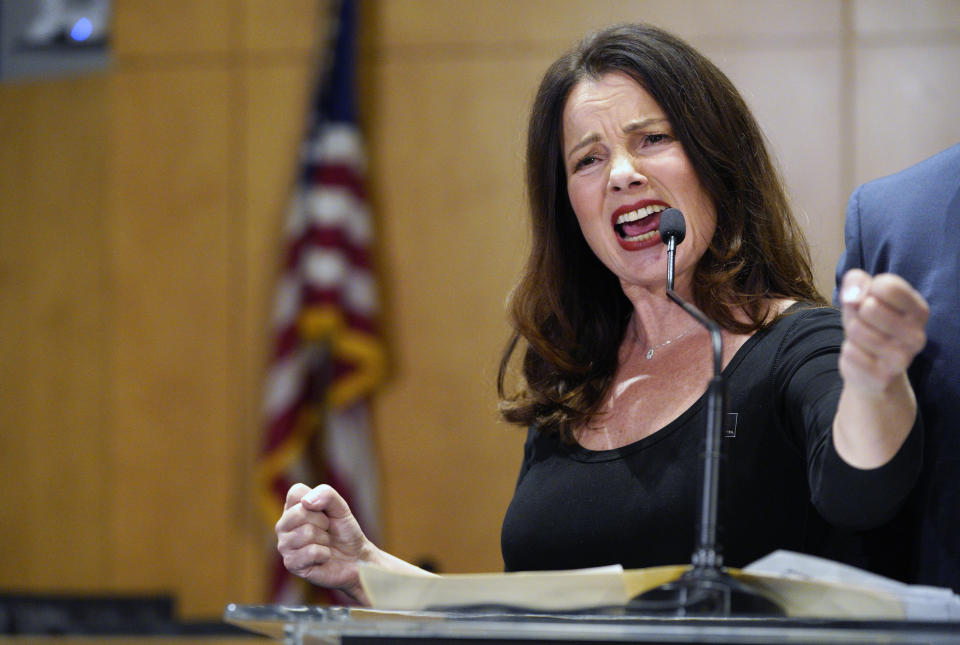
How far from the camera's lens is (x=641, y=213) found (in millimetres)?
1779

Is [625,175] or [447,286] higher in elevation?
[447,286]

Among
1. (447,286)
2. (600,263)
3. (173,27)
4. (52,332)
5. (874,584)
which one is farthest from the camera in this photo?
(52,332)

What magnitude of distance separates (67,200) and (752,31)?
9.13 ft

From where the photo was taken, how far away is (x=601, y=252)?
6.07 ft

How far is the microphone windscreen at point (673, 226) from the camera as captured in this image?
4.92 ft

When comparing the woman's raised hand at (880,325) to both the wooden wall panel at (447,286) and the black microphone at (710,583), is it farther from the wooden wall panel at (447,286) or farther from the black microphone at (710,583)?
the wooden wall panel at (447,286)

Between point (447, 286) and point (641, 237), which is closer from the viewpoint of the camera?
point (641, 237)

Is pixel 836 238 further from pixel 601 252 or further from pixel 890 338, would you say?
pixel 890 338

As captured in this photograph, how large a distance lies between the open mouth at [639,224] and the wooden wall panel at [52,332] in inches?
126

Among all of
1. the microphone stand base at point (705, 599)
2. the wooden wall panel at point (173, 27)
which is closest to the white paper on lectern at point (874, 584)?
the microphone stand base at point (705, 599)

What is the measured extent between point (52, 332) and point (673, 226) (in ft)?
12.1

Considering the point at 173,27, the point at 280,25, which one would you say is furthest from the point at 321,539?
the point at 173,27

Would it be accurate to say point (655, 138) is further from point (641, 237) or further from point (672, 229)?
point (672, 229)

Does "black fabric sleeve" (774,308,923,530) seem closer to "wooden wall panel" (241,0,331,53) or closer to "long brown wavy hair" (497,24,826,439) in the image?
"long brown wavy hair" (497,24,826,439)
